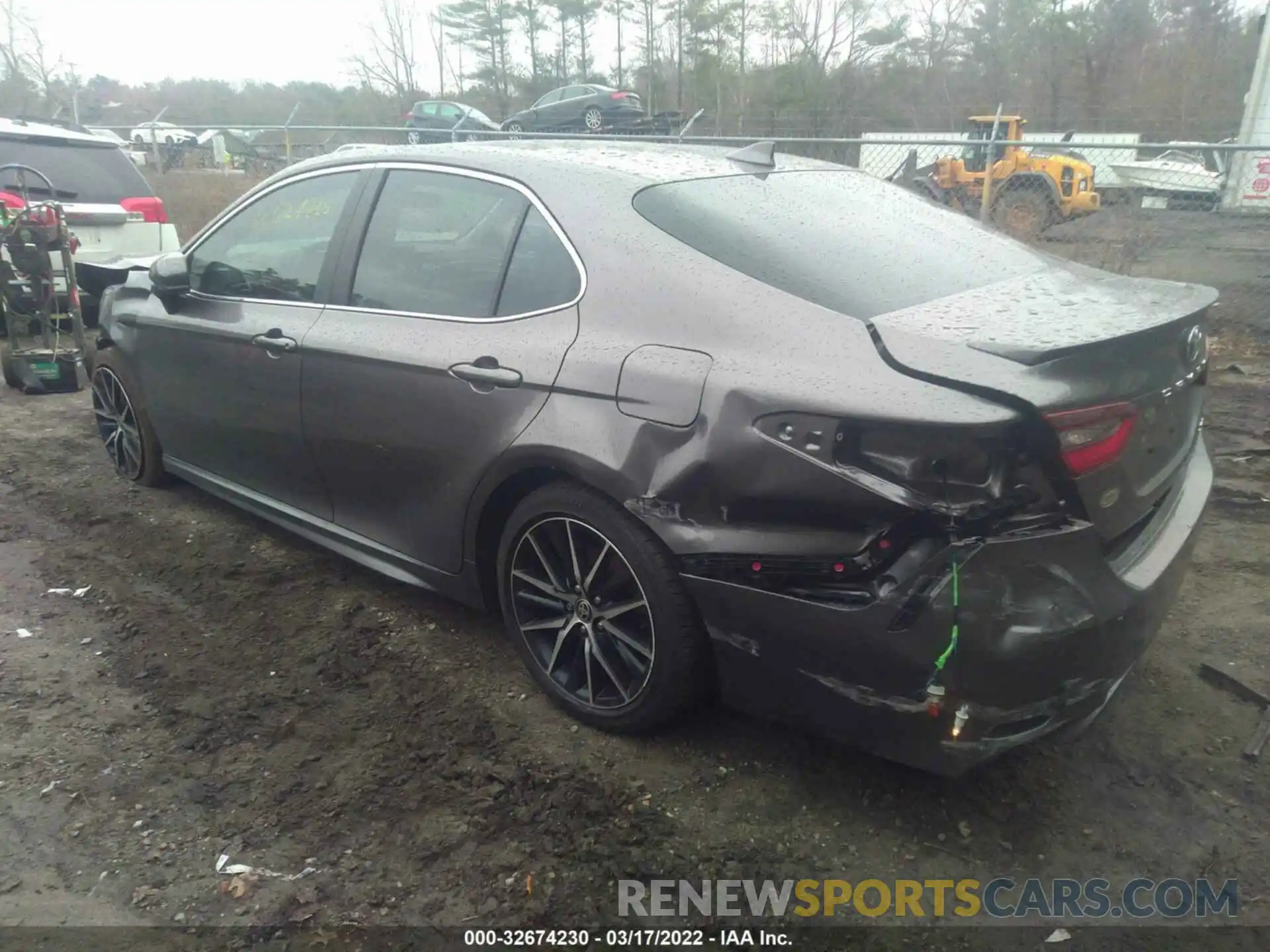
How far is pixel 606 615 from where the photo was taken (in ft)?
8.97

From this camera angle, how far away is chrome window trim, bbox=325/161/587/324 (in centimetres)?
276

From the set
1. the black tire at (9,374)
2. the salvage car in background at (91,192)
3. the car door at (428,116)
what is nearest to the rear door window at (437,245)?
the black tire at (9,374)

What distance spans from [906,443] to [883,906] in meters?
1.10

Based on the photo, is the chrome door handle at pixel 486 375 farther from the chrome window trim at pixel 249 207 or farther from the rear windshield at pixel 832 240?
the chrome window trim at pixel 249 207

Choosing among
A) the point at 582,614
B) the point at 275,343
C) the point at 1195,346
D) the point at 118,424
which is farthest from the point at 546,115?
the point at 1195,346

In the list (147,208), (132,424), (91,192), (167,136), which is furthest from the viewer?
(167,136)

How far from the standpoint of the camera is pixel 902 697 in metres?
2.18

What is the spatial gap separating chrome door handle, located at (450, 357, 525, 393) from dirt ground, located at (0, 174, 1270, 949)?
3.33 feet

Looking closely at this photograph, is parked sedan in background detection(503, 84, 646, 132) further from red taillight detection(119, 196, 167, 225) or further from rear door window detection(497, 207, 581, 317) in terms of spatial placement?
rear door window detection(497, 207, 581, 317)

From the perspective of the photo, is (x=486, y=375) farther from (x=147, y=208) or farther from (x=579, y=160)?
(x=147, y=208)

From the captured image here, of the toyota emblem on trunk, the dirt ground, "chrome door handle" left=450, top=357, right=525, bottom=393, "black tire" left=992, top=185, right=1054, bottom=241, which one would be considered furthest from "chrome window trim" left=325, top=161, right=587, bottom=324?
"black tire" left=992, top=185, right=1054, bottom=241

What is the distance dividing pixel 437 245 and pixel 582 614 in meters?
1.36

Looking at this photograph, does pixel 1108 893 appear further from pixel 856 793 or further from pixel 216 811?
pixel 216 811

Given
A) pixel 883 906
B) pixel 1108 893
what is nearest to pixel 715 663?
pixel 883 906
